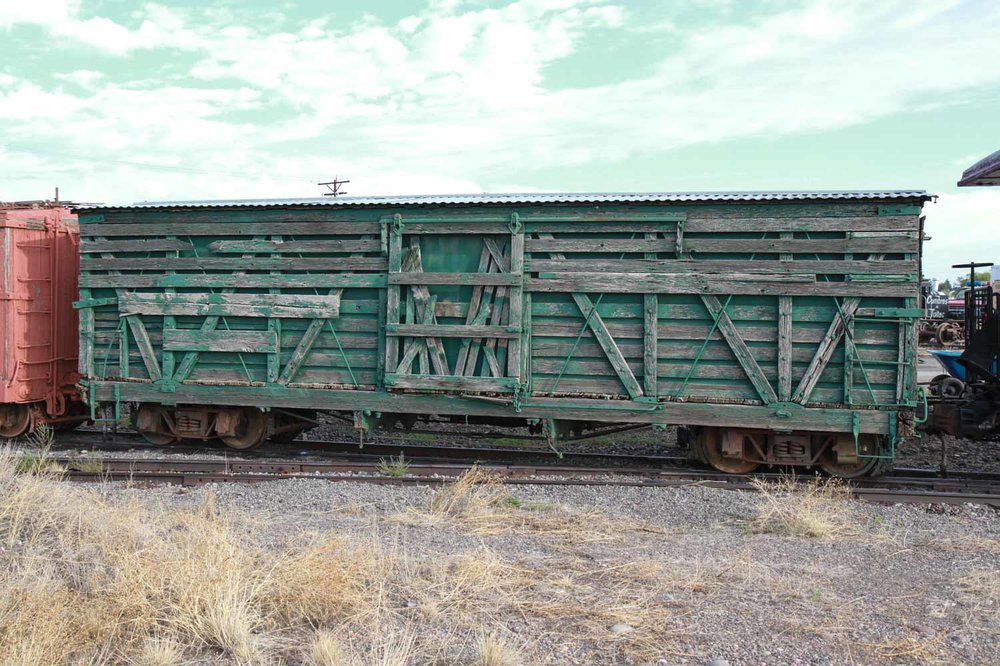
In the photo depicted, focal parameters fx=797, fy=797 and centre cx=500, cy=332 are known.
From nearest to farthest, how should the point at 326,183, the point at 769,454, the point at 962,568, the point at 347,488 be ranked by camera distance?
the point at 962,568
the point at 347,488
the point at 769,454
the point at 326,183

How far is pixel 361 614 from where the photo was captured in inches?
184

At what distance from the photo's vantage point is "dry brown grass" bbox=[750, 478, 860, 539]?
22.7ft

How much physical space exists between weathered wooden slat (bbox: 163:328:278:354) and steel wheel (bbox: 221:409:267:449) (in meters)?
1.02

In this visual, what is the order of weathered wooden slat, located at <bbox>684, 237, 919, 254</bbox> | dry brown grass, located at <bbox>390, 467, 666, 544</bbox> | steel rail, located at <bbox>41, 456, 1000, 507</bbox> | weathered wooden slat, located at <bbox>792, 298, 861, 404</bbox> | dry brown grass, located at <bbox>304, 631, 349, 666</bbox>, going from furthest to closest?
weathered wooden slat, located at <bbox>792, 298, 861, 404</bbox>
weathered wooden slat, located at <bbox>684, 237, 919, 254</bbox>
steel rail, located at <bbox>41, 456, 1000, 507</bbox>
dry brown grass, located at <bbox>390, 467, 666, 544</bbox>
dry brown grass, located at <bbox>304, 631, 349, 666</bbox>

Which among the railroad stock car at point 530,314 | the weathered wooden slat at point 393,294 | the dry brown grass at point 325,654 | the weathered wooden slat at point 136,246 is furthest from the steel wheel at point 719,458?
the weathered wooden slat at point 136,246

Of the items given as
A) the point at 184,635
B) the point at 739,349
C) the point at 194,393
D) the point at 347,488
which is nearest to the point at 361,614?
the point at 184,635

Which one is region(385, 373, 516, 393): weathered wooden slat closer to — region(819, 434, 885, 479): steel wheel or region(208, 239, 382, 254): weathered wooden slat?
region(208, 239, 382, 254): weathered wooden slat

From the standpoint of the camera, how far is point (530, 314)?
9516 mm

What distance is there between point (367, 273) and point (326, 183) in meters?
26.0

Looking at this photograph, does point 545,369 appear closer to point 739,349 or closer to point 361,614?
point 739,349

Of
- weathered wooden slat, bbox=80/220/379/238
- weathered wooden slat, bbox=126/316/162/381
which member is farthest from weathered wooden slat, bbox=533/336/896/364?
weathered wooden slat, bbox=126/316/162/381

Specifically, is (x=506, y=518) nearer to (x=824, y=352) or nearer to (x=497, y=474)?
(x=497, y=474)

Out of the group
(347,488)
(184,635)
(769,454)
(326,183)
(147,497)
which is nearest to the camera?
(184,635)

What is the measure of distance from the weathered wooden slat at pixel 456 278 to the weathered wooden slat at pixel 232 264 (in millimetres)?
344
